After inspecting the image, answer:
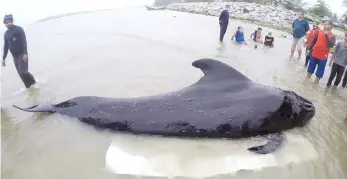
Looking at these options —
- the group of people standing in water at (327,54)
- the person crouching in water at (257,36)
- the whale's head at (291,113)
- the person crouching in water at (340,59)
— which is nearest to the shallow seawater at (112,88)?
the whale's head at (291,113)

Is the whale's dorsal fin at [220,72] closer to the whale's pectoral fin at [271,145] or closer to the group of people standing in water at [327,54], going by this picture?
the whale's pectoral fin at [271,145]

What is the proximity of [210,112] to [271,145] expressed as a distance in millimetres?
1115

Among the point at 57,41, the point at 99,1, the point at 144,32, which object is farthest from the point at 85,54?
the point at 99,1

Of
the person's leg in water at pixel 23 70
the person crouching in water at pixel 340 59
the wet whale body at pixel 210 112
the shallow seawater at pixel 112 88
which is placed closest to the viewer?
the shallow seawater at pixel 112 88

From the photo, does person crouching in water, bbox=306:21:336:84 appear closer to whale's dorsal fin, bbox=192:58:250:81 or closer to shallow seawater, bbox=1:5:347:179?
shallow seawater, bbox=1:5:347:179

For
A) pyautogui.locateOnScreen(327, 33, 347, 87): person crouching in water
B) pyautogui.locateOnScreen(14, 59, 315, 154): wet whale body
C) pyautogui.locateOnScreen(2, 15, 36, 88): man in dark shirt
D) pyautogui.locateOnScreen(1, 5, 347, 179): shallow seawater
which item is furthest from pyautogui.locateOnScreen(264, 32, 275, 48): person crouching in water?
pyautogui.locateOnScreen(2, 15, 36, 88): man in dark shirt

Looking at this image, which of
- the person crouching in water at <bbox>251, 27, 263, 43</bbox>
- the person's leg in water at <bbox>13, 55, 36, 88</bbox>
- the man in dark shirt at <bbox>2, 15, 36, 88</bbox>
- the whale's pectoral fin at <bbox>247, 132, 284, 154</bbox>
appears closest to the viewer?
the whale's pectoral fin at <bbox>247, 132, 284, 154</bbox>

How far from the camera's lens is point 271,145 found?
514 cm

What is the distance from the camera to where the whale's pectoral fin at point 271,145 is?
16.3 feet

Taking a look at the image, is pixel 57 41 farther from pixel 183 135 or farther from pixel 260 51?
pixel 183 135

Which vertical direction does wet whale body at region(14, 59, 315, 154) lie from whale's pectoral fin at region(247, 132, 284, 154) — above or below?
above

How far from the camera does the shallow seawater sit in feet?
15.6

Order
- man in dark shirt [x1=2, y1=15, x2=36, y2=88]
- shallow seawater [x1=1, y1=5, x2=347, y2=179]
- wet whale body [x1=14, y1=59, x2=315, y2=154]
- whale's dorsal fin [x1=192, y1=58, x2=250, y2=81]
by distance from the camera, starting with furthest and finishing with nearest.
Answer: man in dark shirt [x1=2, y1=15, x2=36, y2=88]
whale's dorsal fin [x1=192, y1=58, x2=250, y2=81]
wet whale body [x1=14, y1=59, x2=315, y2=154]
shallow seawater [x1=1, y1=5, x2=347, y2=179]

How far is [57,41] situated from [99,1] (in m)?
35.0
